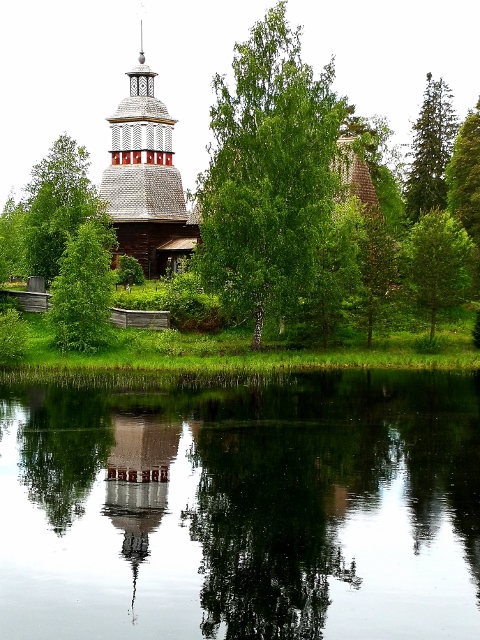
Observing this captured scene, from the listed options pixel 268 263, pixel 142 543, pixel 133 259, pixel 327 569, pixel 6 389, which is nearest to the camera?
pixel 327 569

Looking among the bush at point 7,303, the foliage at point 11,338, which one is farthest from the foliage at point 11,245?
the foliage at point 11,338

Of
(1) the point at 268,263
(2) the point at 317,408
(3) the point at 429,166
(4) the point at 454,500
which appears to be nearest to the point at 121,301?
(1) the point at 268,263

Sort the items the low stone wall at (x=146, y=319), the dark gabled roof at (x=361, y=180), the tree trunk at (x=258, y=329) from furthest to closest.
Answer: the dark gabled roof at (x=361, y=180) < the low stone wall at (x=146, y=319) < the tree trunk at (x=258, y=329)

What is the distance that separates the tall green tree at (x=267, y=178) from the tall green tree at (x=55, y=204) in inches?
382

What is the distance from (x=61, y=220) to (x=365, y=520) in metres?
33.5

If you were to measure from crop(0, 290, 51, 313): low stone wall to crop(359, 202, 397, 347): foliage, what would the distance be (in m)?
15.2

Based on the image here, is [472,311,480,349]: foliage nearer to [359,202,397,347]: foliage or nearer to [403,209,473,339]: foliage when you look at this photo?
[403,209,473,339]: foliage

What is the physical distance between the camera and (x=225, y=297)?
132 ft

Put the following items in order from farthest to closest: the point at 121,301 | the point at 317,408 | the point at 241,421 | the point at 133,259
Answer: the point at 133,259 → the point at 121,301 → the point at 317,408 → the point at 241,421

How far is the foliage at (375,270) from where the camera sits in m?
41.6

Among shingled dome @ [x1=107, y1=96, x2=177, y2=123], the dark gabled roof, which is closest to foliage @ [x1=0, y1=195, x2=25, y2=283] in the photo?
shingled dome @ [x1=107, y1=96, x2=177, y2=123]

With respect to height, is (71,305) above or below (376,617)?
above

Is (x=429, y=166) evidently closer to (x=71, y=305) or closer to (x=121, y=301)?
(x=121, y=301)

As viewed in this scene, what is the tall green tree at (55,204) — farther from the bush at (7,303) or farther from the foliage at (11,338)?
the foliage at (11,338)
